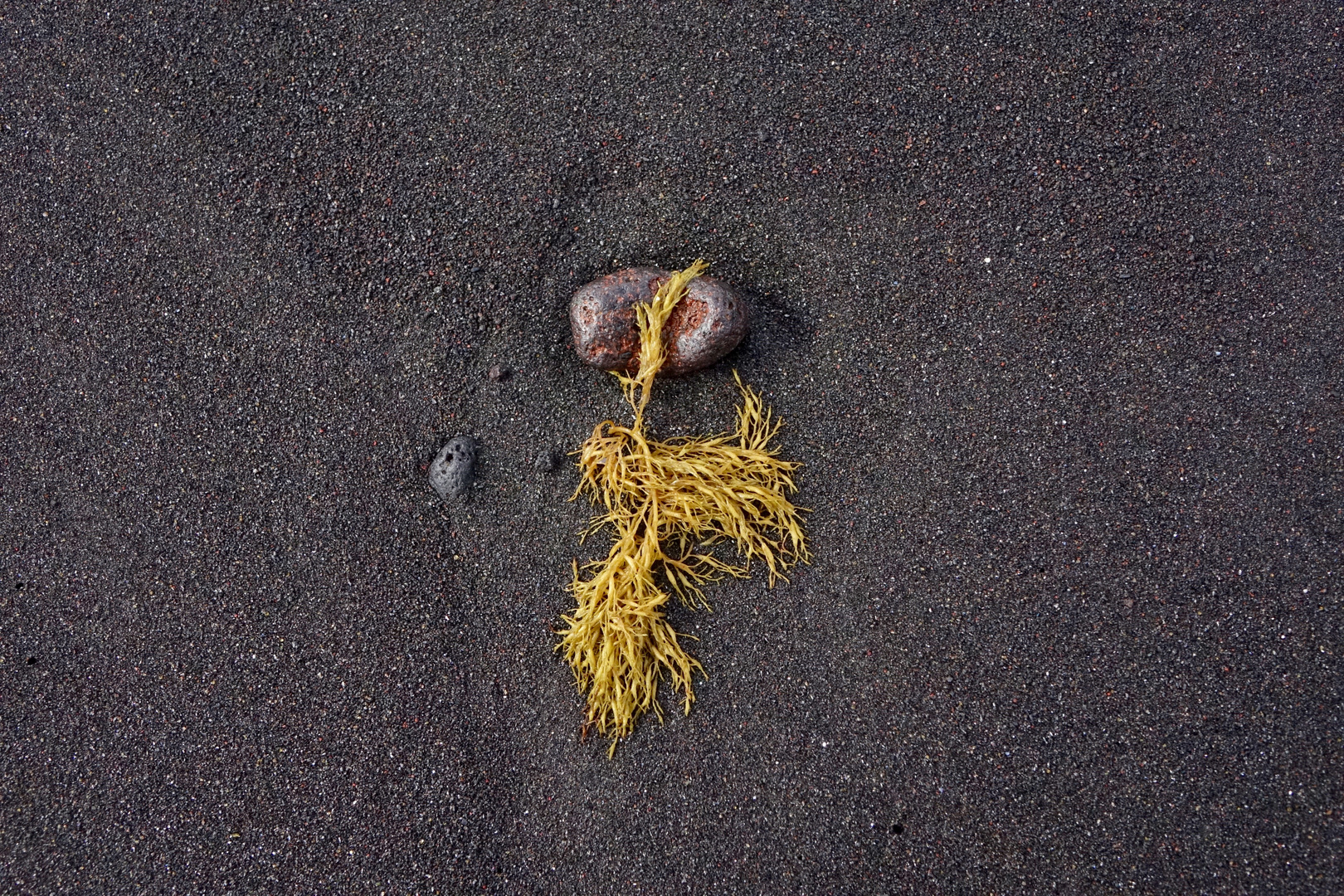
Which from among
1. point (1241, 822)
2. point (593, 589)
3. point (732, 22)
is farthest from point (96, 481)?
point (1241, 822)

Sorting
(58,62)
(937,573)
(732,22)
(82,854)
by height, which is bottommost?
(82,854)

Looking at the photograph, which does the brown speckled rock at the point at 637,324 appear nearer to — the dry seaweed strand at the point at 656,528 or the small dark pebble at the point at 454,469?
the dry seaweed strand at the point at 656,528

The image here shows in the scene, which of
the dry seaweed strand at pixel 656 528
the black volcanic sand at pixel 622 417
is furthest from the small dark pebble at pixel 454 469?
the dry seaweed strand at pixel 656 528

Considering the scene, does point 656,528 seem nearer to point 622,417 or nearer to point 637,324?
point 622,417

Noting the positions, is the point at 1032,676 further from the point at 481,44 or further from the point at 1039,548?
the point at 481,44

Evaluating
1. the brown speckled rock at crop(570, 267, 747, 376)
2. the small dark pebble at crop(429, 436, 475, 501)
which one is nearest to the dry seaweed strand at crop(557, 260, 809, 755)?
→ the brown speckled rock at crop(570, 267, 747, 376)

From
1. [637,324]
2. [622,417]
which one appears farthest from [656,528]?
[637,324]

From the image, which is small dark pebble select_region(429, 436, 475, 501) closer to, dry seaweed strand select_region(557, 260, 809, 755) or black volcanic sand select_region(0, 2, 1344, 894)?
black volcanic sand select_region(0, 2, 1344, 894)
